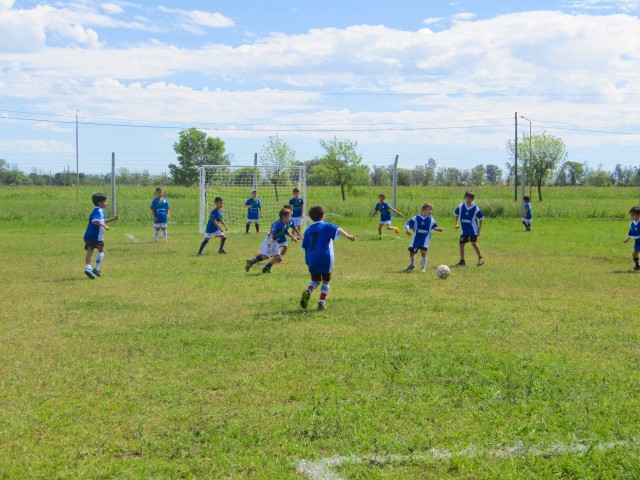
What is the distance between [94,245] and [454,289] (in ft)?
24.5

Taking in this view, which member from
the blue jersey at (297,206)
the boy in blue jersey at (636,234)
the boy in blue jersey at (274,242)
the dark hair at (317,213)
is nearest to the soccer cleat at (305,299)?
the dark hair at (317,213)

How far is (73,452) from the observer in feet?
16.2

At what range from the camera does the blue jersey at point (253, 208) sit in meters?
26.2

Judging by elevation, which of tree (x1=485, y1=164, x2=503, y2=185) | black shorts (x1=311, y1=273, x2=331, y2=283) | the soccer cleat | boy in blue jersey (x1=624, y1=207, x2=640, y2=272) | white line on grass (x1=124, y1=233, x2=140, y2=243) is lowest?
the soccer cleat

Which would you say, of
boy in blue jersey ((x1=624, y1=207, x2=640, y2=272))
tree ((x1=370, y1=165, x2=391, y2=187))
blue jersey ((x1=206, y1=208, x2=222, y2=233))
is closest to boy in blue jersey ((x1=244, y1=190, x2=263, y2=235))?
blue jersey ((x1=206, y1=208, x2=222, y2=233))

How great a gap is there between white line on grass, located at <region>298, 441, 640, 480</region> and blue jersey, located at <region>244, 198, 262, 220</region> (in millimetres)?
21652

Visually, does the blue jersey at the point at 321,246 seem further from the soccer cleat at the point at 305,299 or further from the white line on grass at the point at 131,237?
the white line on grass at the point at 131,237

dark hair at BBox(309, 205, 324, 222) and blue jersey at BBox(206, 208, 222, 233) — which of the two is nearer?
dark hair at BBox(309, 205, 324, 222)

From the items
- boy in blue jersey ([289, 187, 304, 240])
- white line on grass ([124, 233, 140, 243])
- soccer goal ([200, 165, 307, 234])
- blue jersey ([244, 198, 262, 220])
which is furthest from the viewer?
soccer goal ([200, 165, 307, 234])

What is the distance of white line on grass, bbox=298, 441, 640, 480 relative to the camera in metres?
4.72

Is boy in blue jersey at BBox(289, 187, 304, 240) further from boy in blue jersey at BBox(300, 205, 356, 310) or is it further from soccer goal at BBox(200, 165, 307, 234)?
boy in blue jersey at BBox(300, 205, 356, 310)

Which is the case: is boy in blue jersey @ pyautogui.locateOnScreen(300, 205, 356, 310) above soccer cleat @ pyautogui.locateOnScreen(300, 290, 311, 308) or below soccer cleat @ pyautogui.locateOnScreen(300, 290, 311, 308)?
above

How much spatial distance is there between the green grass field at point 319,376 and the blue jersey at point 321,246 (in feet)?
2.21

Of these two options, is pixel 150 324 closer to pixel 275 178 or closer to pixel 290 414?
pixel 290 414
